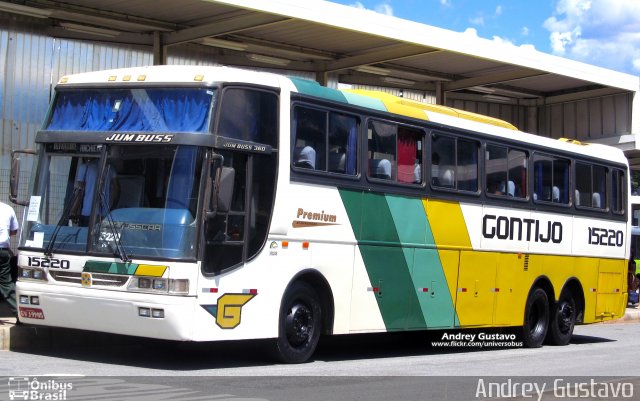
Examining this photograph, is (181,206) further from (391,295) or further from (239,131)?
(391,295)

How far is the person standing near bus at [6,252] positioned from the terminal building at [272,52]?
310cm

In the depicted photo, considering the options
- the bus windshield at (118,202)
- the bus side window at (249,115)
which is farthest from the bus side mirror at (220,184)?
the bus side window at (249,115)

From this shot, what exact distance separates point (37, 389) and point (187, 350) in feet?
15.9

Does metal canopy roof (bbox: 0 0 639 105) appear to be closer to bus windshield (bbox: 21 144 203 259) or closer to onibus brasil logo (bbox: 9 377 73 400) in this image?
bus windshield (bbox: 21 144 203 259)

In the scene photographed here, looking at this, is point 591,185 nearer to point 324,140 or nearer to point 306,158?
point 324,140

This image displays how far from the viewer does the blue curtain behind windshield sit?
11797mm

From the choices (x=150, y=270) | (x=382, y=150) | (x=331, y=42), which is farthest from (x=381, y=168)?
(x=331, y=42)

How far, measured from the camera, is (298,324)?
1282 centimetres

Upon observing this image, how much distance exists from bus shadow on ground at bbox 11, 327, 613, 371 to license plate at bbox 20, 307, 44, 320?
2.18 feet

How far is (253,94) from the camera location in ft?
40.0

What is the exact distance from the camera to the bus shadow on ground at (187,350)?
41.2 ft

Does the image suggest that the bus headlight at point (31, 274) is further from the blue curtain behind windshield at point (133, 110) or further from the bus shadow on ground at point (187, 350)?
the blue curtain behind windshield at point (133, 110)

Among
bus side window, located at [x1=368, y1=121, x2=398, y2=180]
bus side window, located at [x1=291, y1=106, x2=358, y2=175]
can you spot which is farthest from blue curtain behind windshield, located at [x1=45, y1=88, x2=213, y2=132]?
bus side window, located at [x1=368, y1=121, x2=398, y2=180]

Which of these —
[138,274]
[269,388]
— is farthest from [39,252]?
[269,388]
